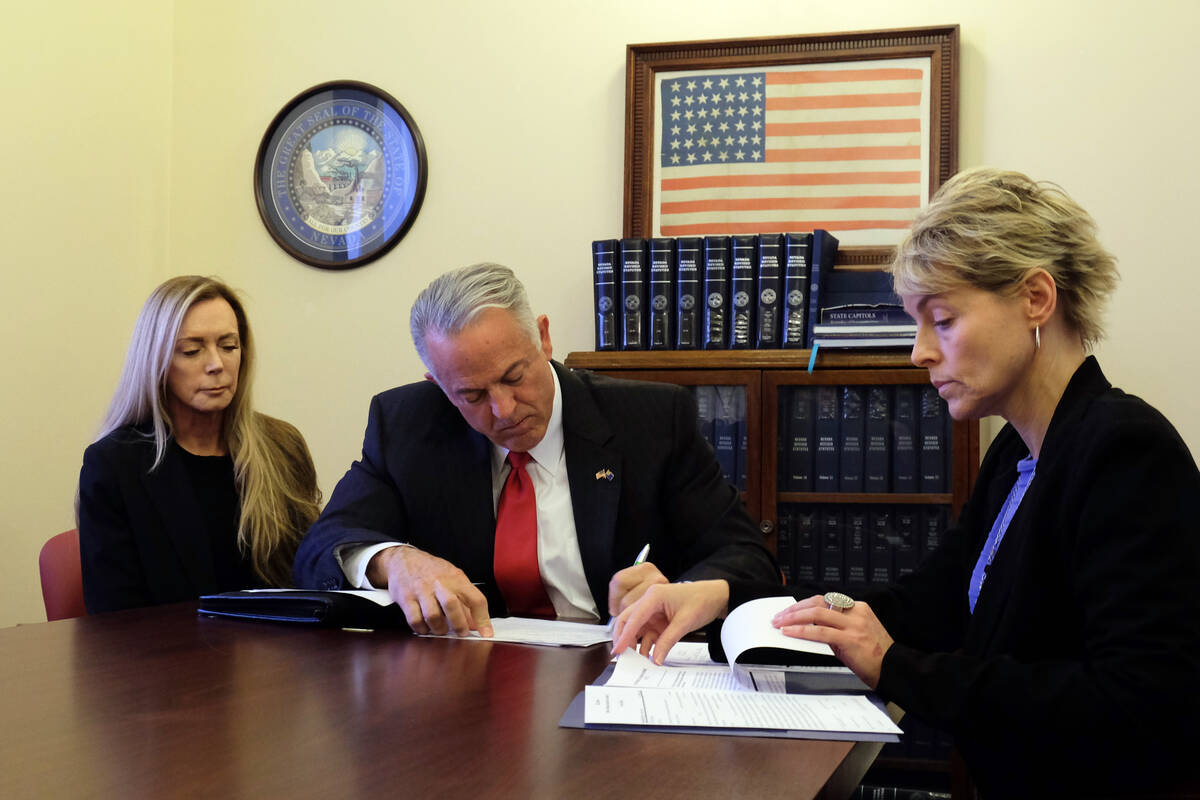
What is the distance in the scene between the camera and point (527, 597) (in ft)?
7.35

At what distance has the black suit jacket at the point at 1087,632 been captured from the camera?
120 centimetres

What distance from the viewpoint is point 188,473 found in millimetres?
2768

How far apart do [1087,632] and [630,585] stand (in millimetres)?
713

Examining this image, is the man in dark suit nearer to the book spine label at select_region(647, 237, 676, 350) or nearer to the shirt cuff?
the shirt cuff

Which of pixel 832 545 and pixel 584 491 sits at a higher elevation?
pixel 584 491

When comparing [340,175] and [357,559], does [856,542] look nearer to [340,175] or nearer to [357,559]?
[357,559]

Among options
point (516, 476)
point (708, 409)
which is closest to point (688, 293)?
point (708, 409)

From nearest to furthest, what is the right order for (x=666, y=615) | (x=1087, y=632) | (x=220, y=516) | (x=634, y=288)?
(x=1087, y=632)
(x=666, y=615)
(x=220, y=516)
(x=634, y=288)

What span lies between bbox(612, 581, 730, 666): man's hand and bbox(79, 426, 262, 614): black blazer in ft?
4.55

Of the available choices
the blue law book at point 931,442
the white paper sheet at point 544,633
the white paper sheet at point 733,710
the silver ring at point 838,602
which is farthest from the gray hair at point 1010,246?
the blue law book at point 931,442

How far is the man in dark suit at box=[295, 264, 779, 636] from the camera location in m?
2.18

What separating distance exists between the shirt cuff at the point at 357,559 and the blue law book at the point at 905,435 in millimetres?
1741

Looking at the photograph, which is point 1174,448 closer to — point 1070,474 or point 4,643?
point 1070,474

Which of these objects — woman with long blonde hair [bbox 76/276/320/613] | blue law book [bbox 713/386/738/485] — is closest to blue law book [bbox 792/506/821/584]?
blue law book [bbox 713/386/738/485]
